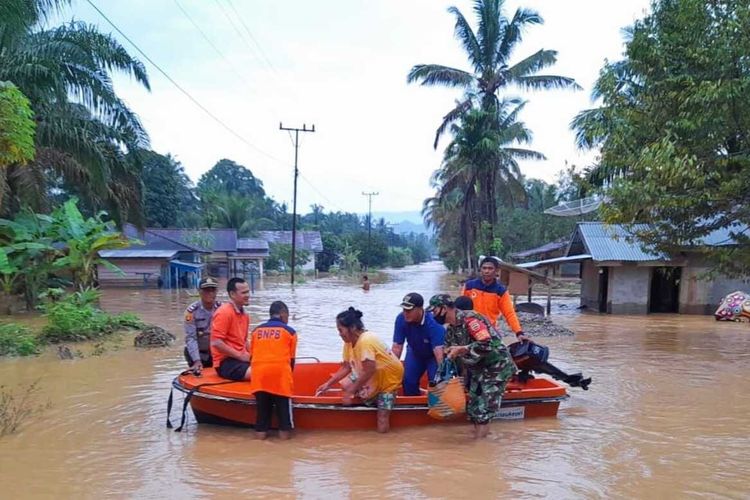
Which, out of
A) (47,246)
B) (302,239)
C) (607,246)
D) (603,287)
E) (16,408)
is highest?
(302,239)

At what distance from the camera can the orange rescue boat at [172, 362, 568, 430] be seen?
627 cm

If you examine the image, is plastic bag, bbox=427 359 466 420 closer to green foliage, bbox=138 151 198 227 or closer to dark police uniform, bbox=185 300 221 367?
dark police uniform, bbox=185 300 221 367

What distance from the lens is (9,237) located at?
15297 mm

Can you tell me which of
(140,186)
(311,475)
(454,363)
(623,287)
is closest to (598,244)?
(623,287)

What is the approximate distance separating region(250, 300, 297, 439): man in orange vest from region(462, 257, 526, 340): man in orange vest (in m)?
2.42

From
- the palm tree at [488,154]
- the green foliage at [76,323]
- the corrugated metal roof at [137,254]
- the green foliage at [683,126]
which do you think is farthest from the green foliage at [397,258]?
the green foliage at [683,126]

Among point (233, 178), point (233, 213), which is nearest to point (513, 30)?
point (233, 213)

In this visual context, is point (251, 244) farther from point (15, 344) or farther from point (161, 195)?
point (15, 344)

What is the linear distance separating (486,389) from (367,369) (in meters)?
1.24

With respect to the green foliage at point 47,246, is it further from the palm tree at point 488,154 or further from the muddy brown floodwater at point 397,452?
the palm tree at point 488,154

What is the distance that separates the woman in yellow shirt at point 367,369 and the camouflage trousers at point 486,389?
2.42 ft

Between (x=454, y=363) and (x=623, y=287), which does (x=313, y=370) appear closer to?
(x=454, y=363)

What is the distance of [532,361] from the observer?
7.29m

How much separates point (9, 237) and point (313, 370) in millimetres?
11452
